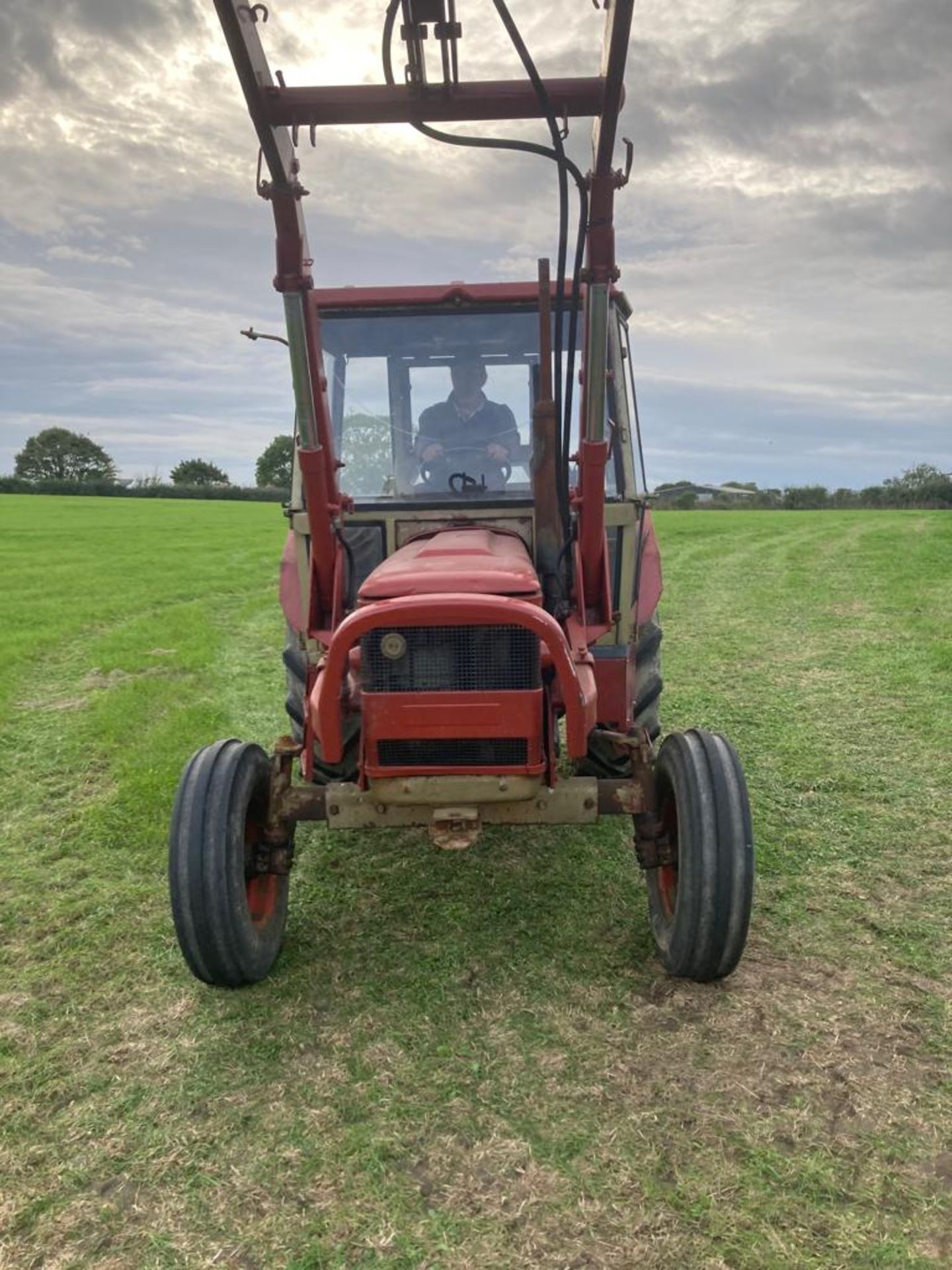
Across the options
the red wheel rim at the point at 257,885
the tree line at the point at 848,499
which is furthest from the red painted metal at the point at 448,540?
the tree line at the point at 848,499

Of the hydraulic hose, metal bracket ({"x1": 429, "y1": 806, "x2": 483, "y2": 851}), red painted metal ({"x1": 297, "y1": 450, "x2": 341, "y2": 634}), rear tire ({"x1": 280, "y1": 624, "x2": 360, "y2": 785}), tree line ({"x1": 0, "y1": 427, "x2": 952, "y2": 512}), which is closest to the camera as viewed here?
the hydraulic hose

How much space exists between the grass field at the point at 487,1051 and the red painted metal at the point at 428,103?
2958 mm

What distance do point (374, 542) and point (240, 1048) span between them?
2.29 meters

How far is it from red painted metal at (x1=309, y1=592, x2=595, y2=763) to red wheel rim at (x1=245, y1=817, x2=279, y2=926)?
62 centimetres

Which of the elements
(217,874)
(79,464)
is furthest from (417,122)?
(79,464)

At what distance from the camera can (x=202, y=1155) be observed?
8.95 feet

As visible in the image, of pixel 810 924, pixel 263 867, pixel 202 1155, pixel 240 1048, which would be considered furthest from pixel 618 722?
pixel 202 1155

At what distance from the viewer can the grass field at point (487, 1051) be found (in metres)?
2.46

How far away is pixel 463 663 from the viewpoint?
3.46m

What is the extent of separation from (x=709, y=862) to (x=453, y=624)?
1148 millimetres

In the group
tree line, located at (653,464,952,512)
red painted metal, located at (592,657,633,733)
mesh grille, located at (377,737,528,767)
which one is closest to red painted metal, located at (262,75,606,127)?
mesh grille, located at (377,737,528,767)

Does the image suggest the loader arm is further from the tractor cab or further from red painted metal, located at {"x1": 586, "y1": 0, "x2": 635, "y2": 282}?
the tractor cab

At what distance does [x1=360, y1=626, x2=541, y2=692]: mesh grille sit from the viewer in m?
3.44

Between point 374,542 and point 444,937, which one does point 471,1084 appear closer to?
point 444,937
